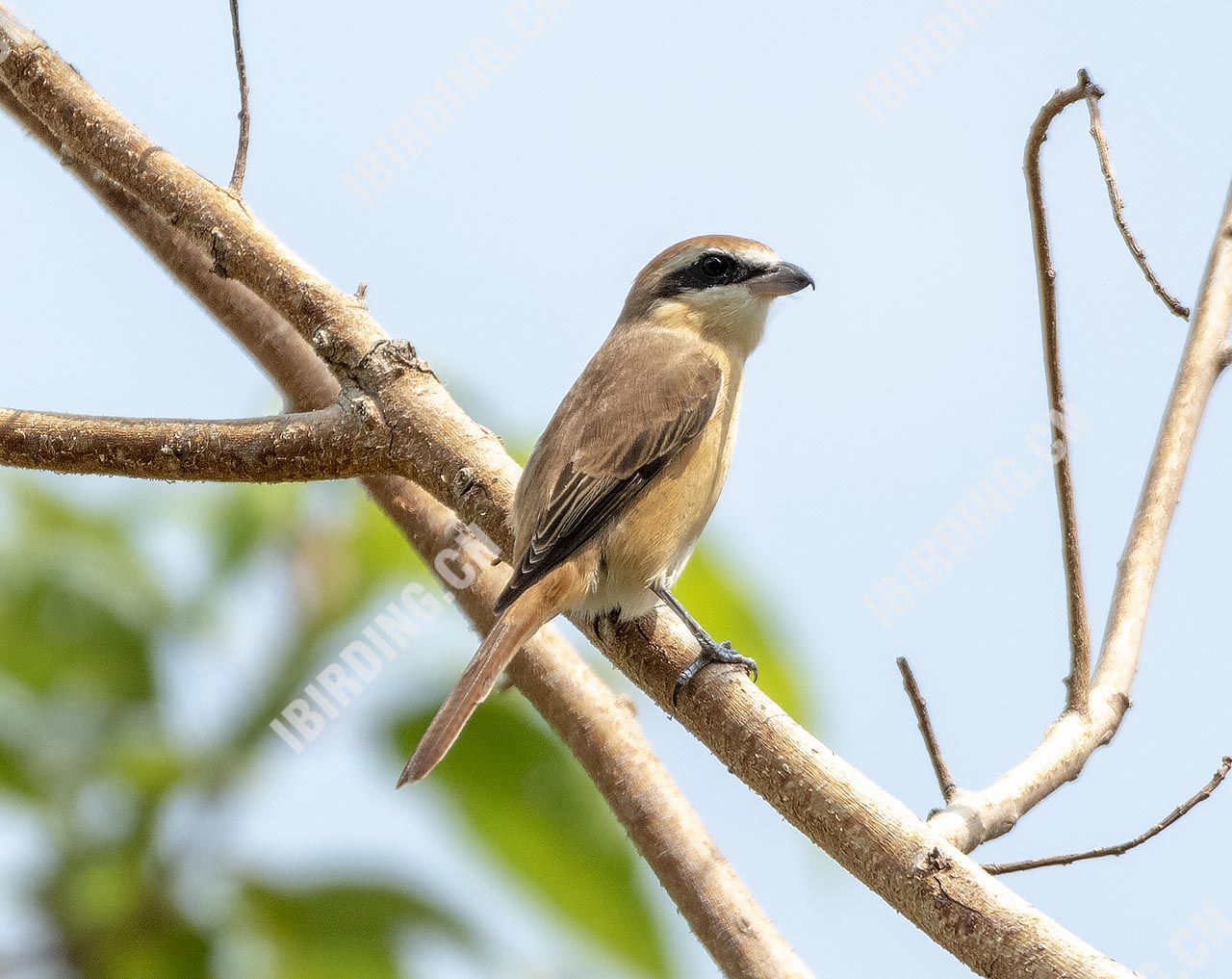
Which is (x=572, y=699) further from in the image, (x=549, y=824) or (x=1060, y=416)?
(x=1060, y=416)

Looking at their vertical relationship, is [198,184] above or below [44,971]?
above

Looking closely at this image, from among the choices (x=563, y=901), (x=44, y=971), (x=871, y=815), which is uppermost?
(x=871, y=815)

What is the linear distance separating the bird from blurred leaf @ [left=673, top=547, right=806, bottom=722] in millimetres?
168

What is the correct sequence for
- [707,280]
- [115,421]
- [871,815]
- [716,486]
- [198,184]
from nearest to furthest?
[871,815]
[115,421]
[198,184]
[716,486]
[707,280]

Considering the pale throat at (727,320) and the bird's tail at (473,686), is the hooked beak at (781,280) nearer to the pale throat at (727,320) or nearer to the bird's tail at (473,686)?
the pale throat at (727,320)

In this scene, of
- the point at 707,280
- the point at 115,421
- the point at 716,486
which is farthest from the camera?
the point at 707,280

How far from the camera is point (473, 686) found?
→ 9.12 ft

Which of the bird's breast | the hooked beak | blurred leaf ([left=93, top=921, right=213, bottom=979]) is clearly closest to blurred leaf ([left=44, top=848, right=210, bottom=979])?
blurred leaf ([left=93, top=921, right=213, bottom=979])

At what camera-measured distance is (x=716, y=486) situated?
138 inches

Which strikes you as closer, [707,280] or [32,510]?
[32,510]

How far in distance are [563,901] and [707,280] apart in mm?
1897

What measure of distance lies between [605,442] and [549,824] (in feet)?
3.33

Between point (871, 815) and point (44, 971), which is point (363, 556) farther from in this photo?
point (871, 815)

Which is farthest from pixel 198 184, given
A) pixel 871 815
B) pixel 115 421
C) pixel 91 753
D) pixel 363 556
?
pixel 871 815
